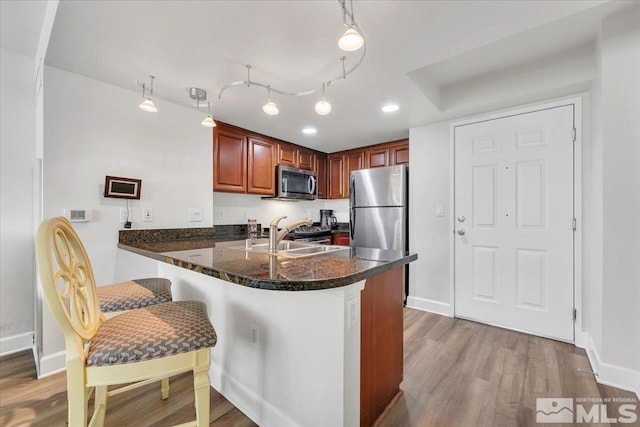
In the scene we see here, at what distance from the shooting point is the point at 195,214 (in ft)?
8.85

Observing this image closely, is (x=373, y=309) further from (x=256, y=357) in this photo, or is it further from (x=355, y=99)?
(x=355, y=99)

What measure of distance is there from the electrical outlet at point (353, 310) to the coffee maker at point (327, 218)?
3418 mm

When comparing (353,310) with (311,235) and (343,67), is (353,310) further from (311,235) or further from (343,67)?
(311,235)

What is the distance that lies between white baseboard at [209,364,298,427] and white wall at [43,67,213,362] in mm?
1106

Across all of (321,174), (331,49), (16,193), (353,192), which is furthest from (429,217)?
(16,193)

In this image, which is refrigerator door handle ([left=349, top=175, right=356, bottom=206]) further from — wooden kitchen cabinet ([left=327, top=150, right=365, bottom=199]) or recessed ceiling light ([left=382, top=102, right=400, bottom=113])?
recessed ceiling light ([left=382, top=102, right=400, bottom=113])

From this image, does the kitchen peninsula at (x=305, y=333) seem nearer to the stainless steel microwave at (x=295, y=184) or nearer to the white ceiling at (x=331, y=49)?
the white ceiling at (x=331, y=49)

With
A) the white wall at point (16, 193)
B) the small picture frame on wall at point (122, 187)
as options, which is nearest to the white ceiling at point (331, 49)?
the white wall at point (16, 193)

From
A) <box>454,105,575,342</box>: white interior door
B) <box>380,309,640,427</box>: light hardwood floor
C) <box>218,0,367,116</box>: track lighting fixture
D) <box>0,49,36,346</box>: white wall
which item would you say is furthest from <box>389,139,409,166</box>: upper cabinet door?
<box>0,49,36,346</box>: white wall

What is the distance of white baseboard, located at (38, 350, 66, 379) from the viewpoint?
73.3 inches

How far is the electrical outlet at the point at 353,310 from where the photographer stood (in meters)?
1.11

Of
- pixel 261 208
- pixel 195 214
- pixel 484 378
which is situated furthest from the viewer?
pixel 261 208

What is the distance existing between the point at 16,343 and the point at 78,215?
1.23 metres

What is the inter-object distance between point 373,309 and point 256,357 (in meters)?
0.68
